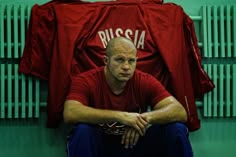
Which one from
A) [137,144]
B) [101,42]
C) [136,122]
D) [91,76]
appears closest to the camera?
[136,122]

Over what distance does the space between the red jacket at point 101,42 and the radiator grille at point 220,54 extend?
0.13 meters

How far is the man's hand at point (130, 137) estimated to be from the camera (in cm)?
207

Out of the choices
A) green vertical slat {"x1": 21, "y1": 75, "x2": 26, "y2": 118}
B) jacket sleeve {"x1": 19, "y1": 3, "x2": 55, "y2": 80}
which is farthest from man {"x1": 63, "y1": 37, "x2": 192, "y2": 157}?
green vertical slat {"x1": 21, "y1": 75, "x2": 26, "y2": 118}

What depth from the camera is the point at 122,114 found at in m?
2.08

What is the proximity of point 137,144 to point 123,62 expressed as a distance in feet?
1.60

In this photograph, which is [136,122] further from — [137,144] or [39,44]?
[39,44]

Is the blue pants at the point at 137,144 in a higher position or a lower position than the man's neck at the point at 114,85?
lower

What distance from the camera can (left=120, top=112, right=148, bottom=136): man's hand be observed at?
2.05 m

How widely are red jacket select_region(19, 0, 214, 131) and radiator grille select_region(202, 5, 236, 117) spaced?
133 mm

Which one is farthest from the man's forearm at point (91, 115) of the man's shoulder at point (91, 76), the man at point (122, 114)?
the man's shoulder at point (91, 76)

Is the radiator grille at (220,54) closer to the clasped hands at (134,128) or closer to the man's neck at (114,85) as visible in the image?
the man's neck at (114,85)

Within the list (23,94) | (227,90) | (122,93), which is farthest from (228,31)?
(23,94)

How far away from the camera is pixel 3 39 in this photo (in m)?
2.76

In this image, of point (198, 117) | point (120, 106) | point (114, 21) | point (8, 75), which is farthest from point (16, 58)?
point (198, 117)
